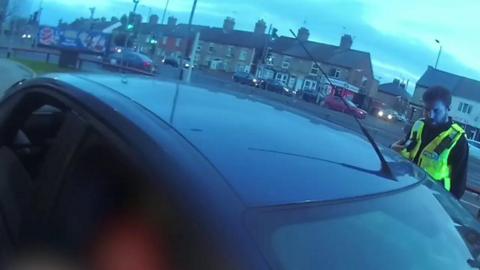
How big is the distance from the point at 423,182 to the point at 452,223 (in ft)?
0.76

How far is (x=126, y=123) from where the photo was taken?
68.0 inches

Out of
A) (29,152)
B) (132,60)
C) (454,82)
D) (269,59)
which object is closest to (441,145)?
(29,152)

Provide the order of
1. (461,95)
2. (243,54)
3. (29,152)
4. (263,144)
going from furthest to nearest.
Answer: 1. (243,54)
2. (461,95)
3. (29,152)
4. (263,144)

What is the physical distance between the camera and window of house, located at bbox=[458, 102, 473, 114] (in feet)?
237

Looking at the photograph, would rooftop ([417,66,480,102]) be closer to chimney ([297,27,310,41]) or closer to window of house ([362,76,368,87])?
window of house ([362,76,368,87])

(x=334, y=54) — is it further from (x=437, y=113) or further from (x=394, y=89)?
(x=437, y=113)

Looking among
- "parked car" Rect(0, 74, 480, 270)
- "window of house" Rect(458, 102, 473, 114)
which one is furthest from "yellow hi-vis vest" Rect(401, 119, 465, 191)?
"window of house" Rect(458, 102, 473, 114)

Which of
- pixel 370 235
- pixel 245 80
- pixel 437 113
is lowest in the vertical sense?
pixel 245 80

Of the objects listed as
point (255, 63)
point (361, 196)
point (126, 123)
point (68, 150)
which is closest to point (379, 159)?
point (361, 196)

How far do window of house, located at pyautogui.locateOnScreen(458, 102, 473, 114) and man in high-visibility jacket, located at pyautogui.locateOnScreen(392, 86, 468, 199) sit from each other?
73.7 m

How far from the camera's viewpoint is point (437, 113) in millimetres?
4438

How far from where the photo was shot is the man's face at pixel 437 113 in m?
4.43

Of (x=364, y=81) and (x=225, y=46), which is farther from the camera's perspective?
(x=225, y=46)

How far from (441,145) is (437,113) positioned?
0.28m
